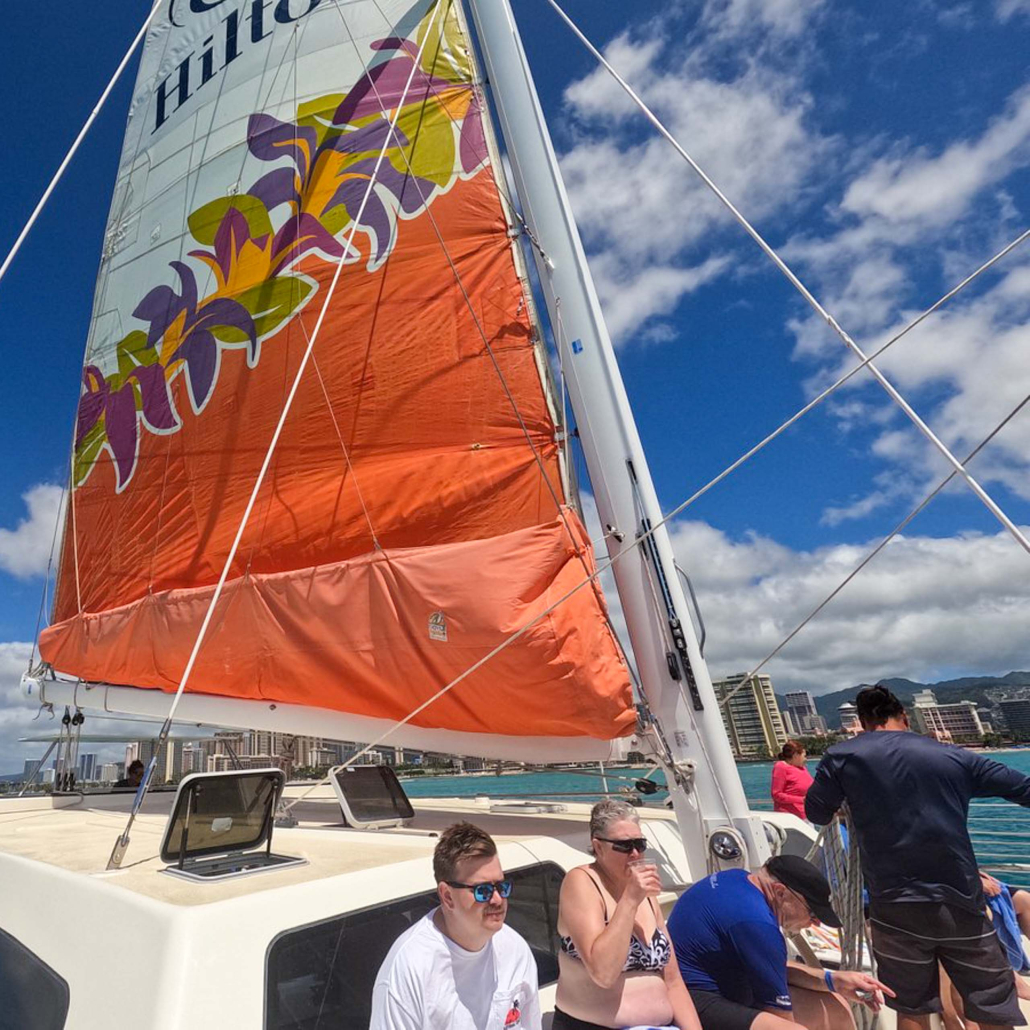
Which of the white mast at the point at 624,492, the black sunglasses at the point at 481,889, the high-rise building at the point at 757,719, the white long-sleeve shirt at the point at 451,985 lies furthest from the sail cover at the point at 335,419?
the high-rise building at the point at 757,719

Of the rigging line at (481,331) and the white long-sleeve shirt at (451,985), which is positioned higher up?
the rigging line at (481,331)

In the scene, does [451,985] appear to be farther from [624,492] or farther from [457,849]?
[624,492]

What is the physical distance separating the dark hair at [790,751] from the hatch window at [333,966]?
3732mm

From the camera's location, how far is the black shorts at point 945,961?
2.09 m

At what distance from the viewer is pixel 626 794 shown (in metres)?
4.02

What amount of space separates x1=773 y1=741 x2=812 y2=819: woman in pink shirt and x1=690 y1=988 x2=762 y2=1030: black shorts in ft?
10.8

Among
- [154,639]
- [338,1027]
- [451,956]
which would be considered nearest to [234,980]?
[338,1027]

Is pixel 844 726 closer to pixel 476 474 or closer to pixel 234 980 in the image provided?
pixel 476 474

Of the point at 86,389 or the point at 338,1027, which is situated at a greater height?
the point at 86,389

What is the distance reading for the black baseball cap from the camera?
2.05 meters

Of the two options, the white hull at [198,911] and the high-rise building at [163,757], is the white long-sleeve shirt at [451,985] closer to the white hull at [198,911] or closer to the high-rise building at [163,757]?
the white hull at [198,911]

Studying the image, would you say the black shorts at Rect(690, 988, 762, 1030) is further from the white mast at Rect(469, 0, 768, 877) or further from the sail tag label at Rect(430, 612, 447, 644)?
the sail tag label at Rect(430, 612, 447, 644)

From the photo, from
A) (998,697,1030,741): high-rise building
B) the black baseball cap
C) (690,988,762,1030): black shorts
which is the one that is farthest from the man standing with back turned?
Result: (998,697,1030,741): high-rise building

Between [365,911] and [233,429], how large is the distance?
3843 millimetres
